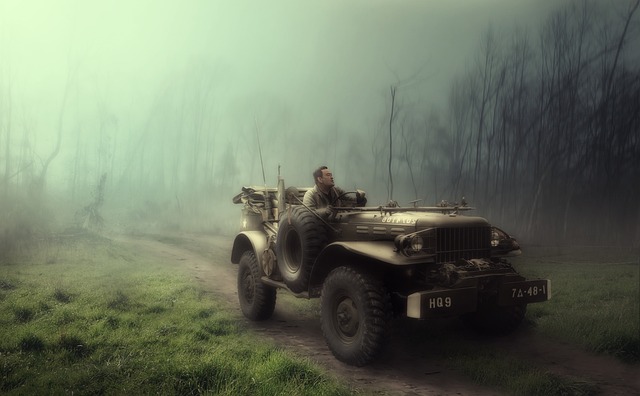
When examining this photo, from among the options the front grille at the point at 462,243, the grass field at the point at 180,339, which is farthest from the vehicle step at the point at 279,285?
the front grille at the point at 462,243

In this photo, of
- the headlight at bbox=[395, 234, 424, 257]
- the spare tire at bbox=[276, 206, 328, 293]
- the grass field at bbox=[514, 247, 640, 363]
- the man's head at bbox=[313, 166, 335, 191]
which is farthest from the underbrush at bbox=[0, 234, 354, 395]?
the grass field at bbox=[514, 247, 640, 363]

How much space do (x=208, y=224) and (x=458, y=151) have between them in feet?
35.6

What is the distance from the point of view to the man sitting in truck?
5.37 meters

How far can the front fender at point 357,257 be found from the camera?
4113mm

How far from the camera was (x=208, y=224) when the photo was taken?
1825 cm

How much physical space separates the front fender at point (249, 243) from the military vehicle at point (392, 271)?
536mm

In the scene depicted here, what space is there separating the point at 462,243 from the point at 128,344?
3.25 m

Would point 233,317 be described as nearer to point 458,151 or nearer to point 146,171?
point 458,151

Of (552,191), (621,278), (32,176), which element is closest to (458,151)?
(552,191)

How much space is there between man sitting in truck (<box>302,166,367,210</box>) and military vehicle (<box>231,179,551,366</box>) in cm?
29

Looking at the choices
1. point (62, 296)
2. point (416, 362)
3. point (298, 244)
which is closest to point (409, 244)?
point (416, 362)

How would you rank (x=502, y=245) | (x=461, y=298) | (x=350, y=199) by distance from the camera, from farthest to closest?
(x=350, y=199)
(x=502, y=245)
(x=461, y=298)

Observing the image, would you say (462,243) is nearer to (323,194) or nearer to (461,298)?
(461,298)

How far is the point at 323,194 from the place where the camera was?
5.45m
